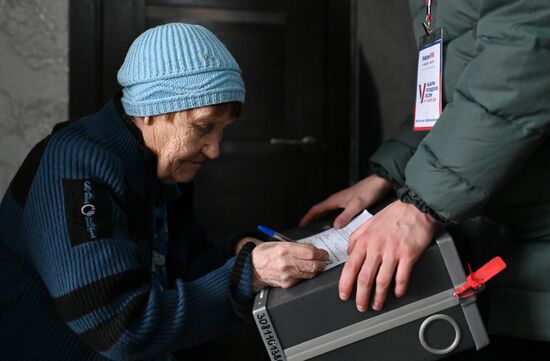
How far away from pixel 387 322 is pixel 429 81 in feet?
1.50

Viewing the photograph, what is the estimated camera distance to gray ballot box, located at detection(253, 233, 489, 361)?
82 cm

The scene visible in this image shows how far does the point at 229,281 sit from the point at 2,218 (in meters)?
0.45

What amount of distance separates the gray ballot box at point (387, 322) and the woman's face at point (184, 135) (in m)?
0.40

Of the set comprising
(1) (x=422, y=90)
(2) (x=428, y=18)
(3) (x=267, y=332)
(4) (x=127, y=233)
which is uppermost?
(2) (x=428, y=18)

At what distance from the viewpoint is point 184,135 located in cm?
108

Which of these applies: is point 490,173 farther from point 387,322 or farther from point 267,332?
point 267,332

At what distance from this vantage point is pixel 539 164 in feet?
2.91

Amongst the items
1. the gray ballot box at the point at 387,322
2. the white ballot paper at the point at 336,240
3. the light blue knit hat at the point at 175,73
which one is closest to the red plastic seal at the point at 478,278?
the gray ballot box at the point at 387,322

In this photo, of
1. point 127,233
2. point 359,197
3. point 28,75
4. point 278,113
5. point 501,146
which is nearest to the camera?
point 501,146

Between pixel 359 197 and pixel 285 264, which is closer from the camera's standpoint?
pixel 285 264

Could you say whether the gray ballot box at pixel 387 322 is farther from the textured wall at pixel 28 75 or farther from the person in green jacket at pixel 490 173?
the textured wall at pixel 28 75

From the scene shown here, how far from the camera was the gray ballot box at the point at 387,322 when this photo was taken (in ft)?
2.70

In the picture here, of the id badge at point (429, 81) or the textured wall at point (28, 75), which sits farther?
the textured wall at point (28, 75)

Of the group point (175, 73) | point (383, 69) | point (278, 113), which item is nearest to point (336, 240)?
point (175, 73)
